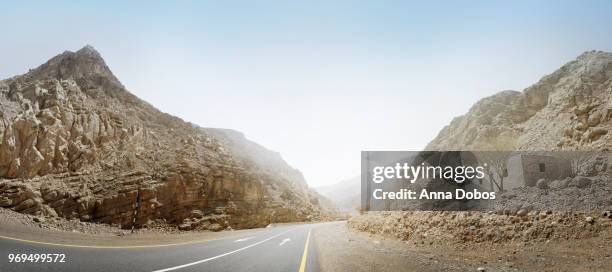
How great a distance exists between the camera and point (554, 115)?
27047mm

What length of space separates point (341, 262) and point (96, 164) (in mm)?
36543

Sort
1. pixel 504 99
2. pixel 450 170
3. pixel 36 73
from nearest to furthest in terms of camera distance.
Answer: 1. pixel 450 170
2. pixel 504 99
3. pixel 36 73

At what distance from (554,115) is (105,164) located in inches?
2015

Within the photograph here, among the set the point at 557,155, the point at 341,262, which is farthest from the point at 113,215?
the point at 557,155

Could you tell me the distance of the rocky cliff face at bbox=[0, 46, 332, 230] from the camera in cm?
2828

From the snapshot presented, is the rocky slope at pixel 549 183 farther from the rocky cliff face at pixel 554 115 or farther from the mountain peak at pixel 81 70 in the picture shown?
the mountain peak at pixel 81 70

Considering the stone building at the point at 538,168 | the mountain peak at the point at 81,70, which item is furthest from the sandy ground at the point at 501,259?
the mountain peak at the point at 81,70

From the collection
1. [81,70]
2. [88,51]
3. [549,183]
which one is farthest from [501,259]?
[88,51]

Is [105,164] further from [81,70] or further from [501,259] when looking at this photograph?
[501,259]

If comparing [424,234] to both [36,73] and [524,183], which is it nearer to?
[524,183]

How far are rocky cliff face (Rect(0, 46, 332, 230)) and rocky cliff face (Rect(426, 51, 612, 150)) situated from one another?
114 feet

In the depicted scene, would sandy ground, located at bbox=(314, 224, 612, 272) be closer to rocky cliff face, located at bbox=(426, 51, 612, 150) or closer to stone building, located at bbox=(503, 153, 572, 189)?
stone building, located at bbox=(503, 153, 572, 189)

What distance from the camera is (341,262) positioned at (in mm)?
10172

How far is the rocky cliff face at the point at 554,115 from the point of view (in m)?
19.0
